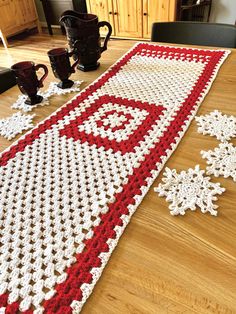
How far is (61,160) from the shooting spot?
654 millimetres

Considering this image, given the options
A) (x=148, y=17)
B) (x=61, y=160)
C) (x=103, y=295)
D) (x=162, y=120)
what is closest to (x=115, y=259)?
(x=103, y=295)

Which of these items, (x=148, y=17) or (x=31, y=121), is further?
(x=148, y=17)

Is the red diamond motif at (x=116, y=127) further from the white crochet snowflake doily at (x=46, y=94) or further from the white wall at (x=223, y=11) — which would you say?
the white wall at (x=223, y=11)

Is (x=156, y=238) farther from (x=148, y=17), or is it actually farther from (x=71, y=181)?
(x=148, y=17)

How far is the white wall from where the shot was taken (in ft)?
9.57

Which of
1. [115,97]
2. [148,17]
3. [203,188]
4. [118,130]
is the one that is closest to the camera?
[203,188]

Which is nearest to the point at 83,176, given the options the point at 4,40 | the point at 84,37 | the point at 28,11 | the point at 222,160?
the point at 222,160

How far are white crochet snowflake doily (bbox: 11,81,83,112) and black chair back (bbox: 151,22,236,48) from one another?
1.92ft

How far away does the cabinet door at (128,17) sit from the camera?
301cm

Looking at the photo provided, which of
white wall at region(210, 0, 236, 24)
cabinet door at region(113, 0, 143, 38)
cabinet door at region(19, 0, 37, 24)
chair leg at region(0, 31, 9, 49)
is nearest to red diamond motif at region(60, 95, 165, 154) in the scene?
cabinet door at region(113, 0, 143, 38)

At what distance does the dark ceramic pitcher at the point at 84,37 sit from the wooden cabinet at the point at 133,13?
7.16 ft

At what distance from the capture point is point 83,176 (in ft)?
1.98

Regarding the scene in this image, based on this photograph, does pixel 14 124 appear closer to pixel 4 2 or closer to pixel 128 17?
pixel 128 17

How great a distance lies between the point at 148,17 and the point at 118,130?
271 cm
